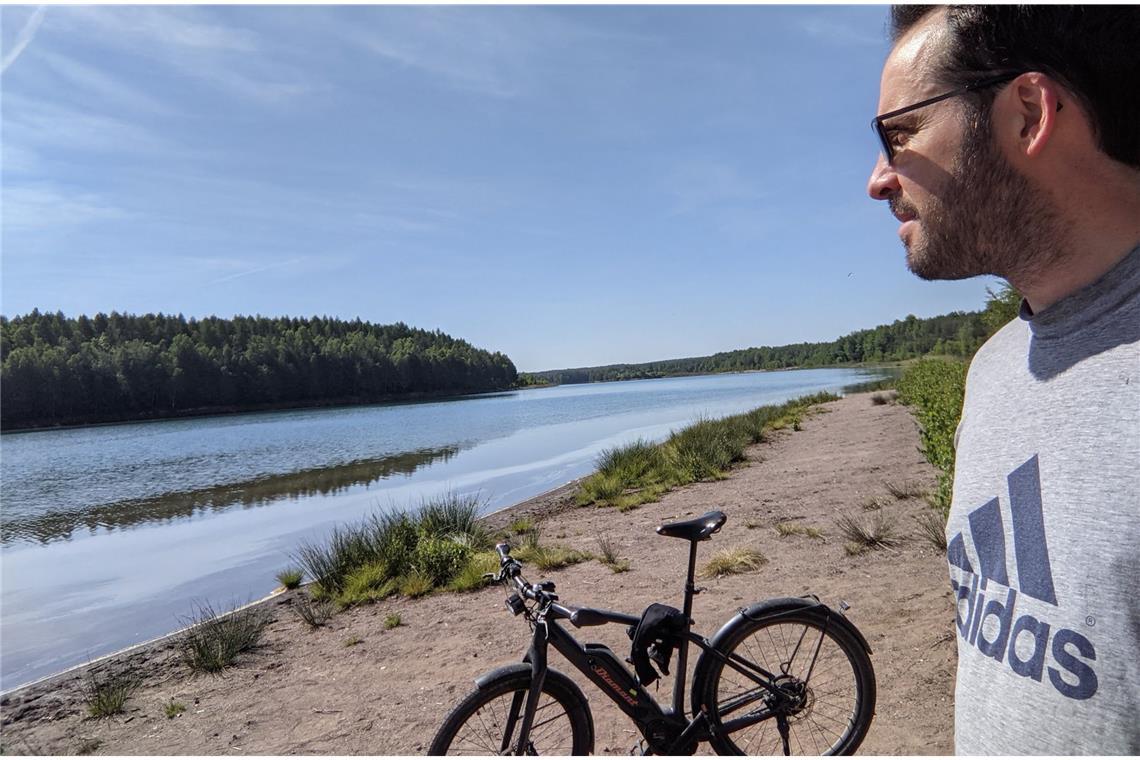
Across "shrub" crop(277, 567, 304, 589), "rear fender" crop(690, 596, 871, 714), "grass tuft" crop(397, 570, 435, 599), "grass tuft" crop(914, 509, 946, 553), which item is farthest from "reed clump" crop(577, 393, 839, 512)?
"rear fender" crop(690, 596, 871, 714)

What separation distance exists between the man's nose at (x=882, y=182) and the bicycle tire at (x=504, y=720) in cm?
228

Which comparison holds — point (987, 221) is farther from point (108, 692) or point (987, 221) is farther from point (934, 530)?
point (108, 692)

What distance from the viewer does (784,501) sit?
9.31 meters

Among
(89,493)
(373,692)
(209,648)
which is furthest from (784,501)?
(89,493)

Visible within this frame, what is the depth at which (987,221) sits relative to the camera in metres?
0.94

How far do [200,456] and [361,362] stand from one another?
66.9 metres

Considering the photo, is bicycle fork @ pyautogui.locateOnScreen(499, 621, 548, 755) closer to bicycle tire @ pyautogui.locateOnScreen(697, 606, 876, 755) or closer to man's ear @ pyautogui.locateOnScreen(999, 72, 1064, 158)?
bicycle tire @ pyautogui.locateOnScreen(697, 606, 876, 755)

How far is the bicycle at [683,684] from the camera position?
8.88 feet

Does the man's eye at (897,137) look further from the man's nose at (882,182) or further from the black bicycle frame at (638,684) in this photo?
the black bicycle frame at (638,684)

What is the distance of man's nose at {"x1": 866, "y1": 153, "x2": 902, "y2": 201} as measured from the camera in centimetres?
109

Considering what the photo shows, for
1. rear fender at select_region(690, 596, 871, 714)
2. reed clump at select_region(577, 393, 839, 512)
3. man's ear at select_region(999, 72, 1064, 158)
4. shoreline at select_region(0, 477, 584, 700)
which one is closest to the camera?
man's ear at select_region(999, 72, 1064, 158)

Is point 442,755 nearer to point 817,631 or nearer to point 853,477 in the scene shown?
point 817,631

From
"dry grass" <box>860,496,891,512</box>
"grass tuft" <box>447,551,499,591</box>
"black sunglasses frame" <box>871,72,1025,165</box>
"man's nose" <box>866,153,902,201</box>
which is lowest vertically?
"grass tuft" <box>447,551,499,591</box>

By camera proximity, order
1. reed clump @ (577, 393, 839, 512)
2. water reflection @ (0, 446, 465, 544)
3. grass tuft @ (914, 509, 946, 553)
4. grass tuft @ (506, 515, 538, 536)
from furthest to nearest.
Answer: water reflection @ (0, 446, 465, 544) → reed clump @ (577, 393, 839, 512) → grass tuft @ (506, 515, 538, 536) → grass tuft @ (914, 509, 946, 553)
